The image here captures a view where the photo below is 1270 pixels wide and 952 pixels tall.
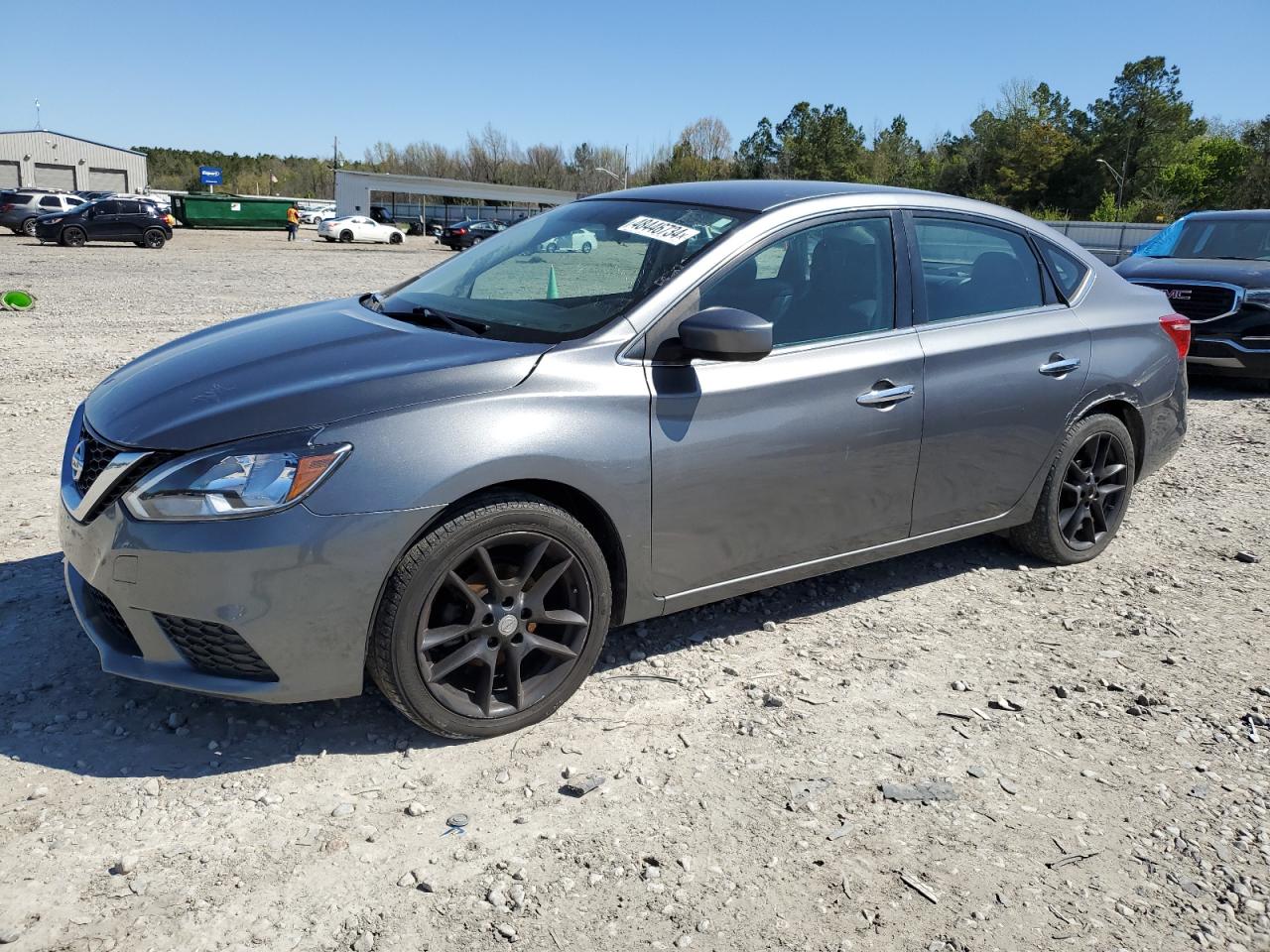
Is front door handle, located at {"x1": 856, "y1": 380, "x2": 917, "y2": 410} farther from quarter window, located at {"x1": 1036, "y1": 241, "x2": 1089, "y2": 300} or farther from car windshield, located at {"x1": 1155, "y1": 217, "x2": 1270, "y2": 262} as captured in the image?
car windshield, located at {"x1": 1155, "y1": 217, "x2": 1270, "y2": 262}

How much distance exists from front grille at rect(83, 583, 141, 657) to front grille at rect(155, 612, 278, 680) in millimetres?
169

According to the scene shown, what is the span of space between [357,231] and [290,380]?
50.4 meters

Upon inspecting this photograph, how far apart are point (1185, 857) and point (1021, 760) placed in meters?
0.57

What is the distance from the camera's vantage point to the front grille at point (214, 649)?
9.49 ft

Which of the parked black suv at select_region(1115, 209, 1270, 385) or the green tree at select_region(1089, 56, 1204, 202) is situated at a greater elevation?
the green tree at select_region(1089, 56, 1204, 202)

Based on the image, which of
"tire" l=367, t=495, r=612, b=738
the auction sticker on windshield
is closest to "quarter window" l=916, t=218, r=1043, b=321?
the auction sticker on windshield

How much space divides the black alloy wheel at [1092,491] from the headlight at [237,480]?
3.51m

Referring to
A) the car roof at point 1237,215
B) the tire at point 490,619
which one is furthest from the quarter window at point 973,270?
the car roof at point 1237,215

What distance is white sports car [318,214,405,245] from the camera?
49.9 m

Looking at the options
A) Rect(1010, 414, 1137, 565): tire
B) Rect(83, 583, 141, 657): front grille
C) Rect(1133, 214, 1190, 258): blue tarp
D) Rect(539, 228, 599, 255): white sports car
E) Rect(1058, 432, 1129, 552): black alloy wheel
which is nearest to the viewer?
Rect(83, 583, 141, 657): front grille

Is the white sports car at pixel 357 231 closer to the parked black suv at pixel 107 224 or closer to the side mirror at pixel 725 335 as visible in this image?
the parked black suv at pixel 107 224

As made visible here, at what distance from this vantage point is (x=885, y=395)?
12.9 feet

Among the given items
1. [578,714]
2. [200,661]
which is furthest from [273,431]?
[578,714]

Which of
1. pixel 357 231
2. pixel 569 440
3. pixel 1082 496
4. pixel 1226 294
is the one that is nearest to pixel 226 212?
pixel 357 231
